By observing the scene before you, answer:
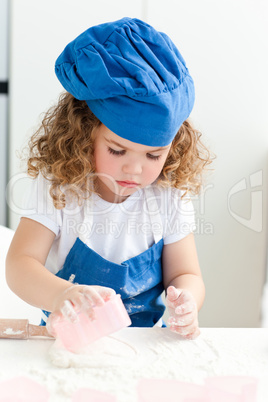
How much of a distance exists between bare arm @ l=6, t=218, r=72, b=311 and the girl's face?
0.16 metres

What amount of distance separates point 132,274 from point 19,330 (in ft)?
1.00

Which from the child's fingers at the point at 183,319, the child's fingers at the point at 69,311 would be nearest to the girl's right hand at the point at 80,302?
the child's fingers at the point at 69,311

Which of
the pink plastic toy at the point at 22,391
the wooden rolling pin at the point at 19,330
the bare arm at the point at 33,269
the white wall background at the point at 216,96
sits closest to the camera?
the pink plastic toy at the point at 22,391

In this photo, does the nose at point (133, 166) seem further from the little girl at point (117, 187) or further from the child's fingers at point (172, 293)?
the child's fingers at point (172, 293)

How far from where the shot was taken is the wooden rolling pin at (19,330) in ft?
2.25

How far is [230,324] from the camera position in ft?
5.73

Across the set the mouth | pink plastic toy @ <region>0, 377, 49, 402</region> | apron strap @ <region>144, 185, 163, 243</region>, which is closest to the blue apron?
apron strap @ <region>144, 185, 163, 243</region>

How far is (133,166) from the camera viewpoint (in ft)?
2.76

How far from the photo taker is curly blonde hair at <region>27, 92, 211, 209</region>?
935 millimetres

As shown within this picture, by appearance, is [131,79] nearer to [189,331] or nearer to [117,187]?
[117,187]

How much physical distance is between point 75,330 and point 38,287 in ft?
0.58

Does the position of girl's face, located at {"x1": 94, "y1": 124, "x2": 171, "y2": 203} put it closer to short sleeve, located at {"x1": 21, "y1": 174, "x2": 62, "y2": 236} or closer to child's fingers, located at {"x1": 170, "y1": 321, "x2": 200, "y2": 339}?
short sleeve, located at {"x1": 21, "y1": 174, "x2": 62, "y2": 236}

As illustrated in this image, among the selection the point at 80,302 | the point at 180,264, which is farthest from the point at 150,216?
the point at 80,302

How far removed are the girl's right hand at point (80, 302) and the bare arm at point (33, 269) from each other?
79mm
